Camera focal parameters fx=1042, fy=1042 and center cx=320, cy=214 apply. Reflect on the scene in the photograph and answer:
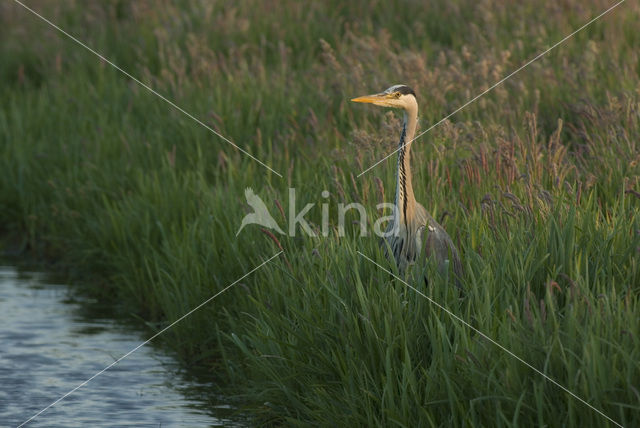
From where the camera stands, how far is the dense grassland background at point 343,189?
4543 millimetres

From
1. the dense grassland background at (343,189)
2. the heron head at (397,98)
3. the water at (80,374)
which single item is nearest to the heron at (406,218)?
the heron head at (397,98)

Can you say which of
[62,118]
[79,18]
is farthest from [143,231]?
[79,18]

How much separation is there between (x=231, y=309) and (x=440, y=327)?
97.1 inches

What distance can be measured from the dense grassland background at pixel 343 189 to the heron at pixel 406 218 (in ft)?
0.43

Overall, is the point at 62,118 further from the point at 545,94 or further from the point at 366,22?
the point at 545,94

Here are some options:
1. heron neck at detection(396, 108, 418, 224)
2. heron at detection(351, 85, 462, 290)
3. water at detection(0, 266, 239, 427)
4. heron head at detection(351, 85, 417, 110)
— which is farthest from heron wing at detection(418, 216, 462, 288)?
water at detection(0, 266, 239, 427)

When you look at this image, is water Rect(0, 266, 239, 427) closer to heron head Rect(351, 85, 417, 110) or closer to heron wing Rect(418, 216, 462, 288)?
heron wing Rect(418, 216, 462, 288)

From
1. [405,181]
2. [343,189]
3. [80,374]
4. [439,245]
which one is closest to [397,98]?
[405,181]

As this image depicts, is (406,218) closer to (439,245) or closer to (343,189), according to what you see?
(439,245)

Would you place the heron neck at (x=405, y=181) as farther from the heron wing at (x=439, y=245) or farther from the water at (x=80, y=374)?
the water at (x=80, y=374)

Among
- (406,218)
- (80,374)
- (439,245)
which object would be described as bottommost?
(80,374)

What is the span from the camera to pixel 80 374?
666cm

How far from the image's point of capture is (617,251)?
530cm

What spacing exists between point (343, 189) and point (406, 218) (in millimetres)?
921
